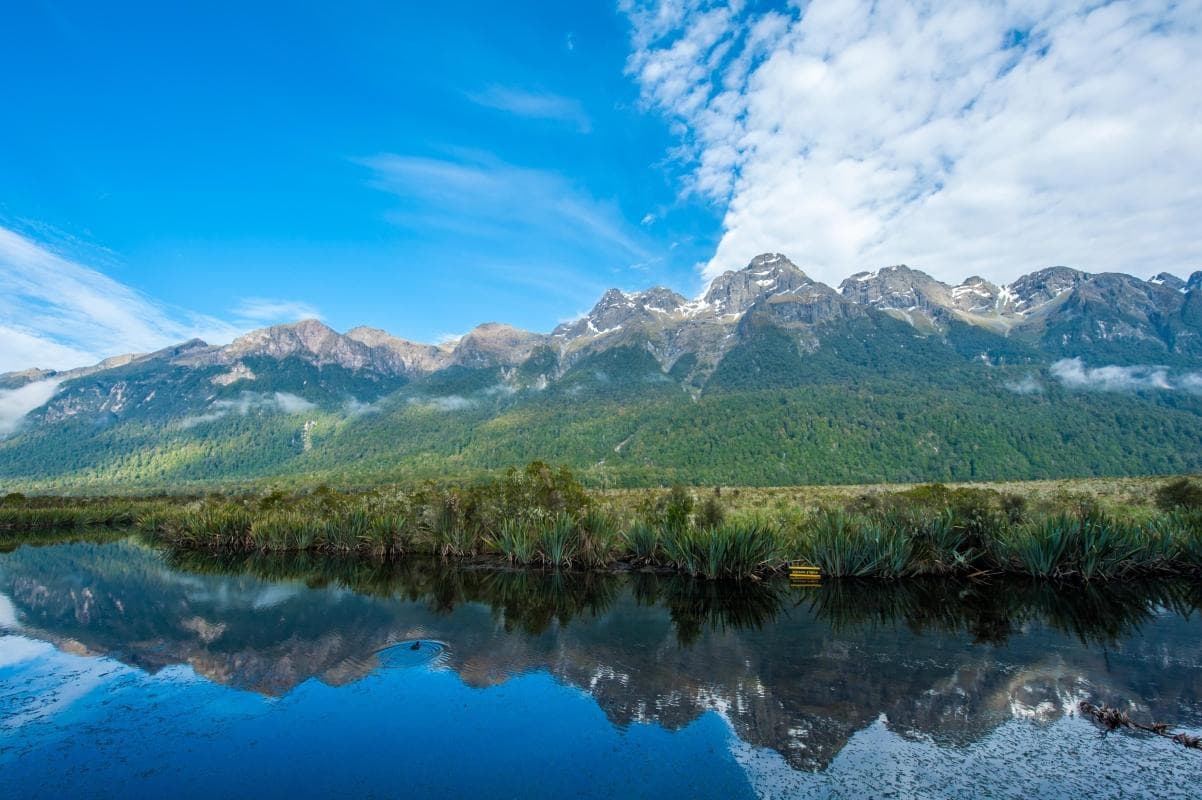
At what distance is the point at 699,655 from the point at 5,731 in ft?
35.3

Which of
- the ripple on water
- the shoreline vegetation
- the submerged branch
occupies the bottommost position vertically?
the ripple on water

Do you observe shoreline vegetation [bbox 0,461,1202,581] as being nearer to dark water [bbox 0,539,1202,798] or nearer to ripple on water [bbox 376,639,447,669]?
dark water [bbox 0,539,1202,798]

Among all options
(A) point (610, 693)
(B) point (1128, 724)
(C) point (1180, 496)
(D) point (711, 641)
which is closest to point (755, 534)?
(D) point (711, 641)

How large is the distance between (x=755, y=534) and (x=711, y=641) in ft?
22.2

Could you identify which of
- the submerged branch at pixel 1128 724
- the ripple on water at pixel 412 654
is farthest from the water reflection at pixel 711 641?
the submerged branch at pixel 1128 724

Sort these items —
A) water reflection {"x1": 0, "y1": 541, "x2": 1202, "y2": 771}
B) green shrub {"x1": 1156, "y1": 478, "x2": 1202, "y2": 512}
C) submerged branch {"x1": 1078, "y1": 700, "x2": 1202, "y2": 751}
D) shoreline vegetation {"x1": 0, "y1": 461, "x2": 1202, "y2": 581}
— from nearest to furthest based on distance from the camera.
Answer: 1. submerged branch {"x1": 1078, "y1": 700, "x2": 1202, "y2": 751}
2. water reflection {"x1": 0, "y1": 541, "x2": 1202, "y2": 771}
3. shoreline vegetation {"x1": 0, "y1": 461, "x2": 1202, "y2": 581}
4. green shrub {"x1": 1156, "y1": 478, "x2": 1202, "y2": 512}

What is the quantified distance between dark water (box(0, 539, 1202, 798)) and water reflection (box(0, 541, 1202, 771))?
71mm

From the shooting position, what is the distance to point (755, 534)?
18.1 metres

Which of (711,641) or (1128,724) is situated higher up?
(1128,724)

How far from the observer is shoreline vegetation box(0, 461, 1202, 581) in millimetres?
16906

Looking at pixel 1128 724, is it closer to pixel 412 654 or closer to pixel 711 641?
pixel 711 641

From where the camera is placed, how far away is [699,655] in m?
11.0

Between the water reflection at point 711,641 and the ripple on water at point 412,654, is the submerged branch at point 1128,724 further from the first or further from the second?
the ripple on water at point 412,654

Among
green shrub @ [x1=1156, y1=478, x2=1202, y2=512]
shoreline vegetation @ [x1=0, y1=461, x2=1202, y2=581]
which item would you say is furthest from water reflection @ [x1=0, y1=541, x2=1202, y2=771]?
green shrub @ [x1=1156, y1=478, x2=1202, y2=512]
